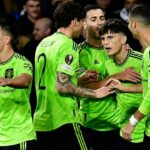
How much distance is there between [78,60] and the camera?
26.8 feet

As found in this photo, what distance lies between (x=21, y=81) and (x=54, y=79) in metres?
0.59

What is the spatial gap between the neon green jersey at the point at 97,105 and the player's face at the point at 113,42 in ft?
1.04

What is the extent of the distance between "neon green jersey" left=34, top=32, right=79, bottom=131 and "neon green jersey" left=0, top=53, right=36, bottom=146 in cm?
34

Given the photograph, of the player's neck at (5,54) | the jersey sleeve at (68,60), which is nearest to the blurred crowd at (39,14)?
the jersey sleeve at (68,60)

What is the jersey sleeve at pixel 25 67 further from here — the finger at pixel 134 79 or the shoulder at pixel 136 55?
the shoulder at pixel 136 55

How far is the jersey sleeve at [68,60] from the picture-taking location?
7988mm

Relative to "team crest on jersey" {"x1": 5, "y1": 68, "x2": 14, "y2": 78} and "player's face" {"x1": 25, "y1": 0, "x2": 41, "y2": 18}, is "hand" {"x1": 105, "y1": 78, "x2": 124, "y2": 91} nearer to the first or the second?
"team crest on jersey" {"x1": 5, "y1": 68, "x2": 14, "y2": 78}

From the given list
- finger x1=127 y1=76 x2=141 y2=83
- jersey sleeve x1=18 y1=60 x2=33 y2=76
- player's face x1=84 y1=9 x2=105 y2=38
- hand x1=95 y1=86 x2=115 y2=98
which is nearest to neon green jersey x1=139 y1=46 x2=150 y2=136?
finger x1=127 y1=76 x2=141 y2=83

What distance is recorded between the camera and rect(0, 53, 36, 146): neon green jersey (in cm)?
788

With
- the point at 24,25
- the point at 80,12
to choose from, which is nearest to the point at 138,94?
the point at 80,12

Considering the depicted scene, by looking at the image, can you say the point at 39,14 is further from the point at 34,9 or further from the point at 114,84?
the point at 114,84

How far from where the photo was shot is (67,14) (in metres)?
8.30

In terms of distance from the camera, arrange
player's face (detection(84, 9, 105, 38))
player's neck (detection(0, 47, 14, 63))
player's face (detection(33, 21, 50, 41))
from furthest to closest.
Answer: player's face (detection(33, 21, 50, 41)), player's face (detection(84, 9, 105, 38)), player's neck (detection(0, 47, 14, 63))

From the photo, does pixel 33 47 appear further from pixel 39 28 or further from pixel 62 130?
pixel 62 130
